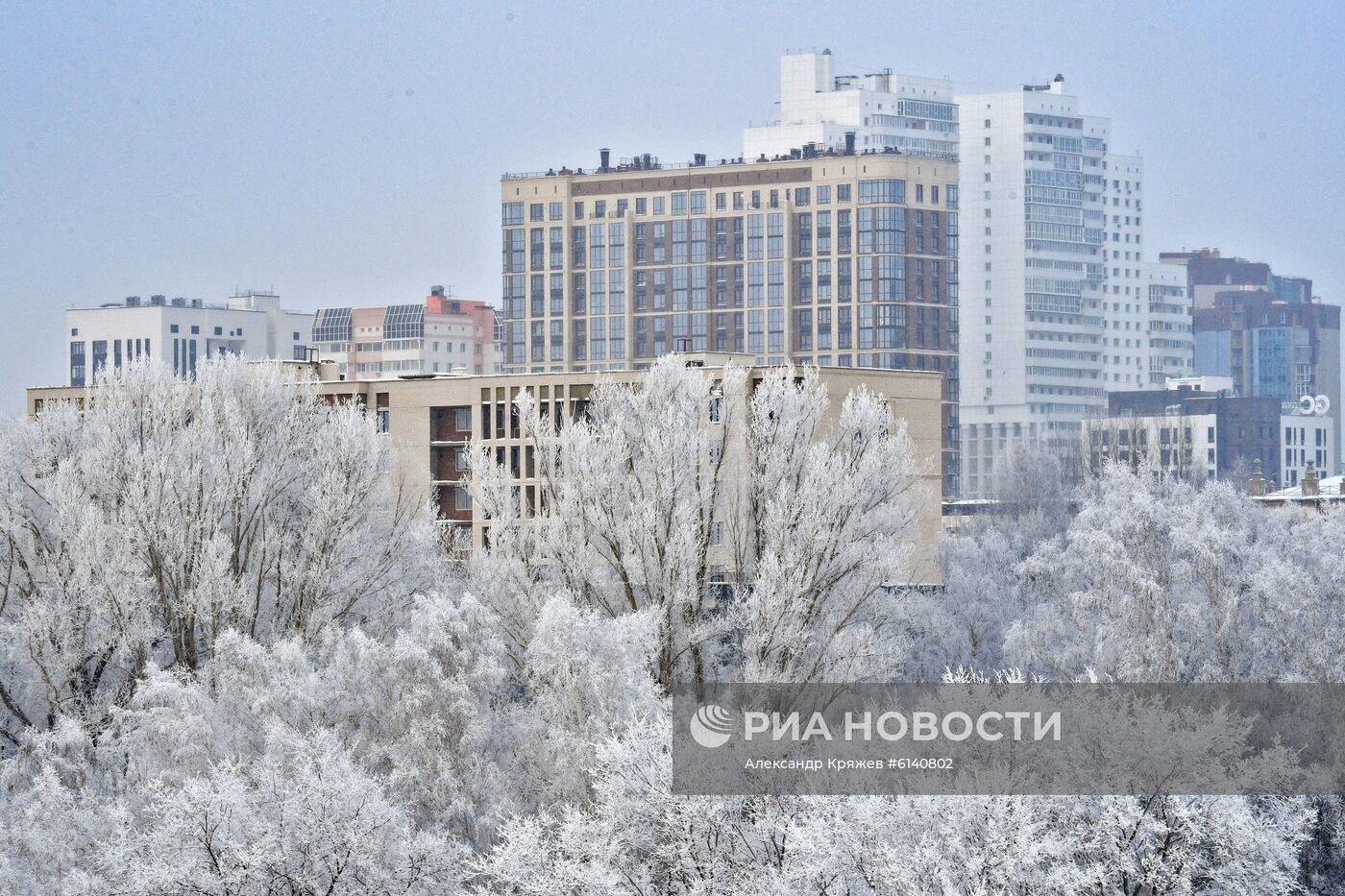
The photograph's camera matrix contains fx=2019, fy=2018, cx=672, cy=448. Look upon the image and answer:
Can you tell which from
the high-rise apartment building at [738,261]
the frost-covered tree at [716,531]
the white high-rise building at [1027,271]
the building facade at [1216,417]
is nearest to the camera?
the frost-covered tree at [716,531]

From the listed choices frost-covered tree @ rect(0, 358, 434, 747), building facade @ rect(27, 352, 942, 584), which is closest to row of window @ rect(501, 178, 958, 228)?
building facade @ rect(27, 352, 942, 584)

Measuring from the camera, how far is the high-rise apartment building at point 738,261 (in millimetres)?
116812

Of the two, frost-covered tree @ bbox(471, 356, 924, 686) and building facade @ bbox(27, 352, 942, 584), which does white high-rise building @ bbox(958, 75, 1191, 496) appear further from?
Answer: frost-covered tree @ bbox(471, 356, 924, 686)

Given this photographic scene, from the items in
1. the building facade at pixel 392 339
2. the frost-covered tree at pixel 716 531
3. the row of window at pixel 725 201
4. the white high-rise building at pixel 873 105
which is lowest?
the frost-covered tree at pixel 716 531

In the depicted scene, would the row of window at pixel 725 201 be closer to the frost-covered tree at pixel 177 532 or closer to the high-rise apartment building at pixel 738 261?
the high-rise apartment building at pixel 738 261

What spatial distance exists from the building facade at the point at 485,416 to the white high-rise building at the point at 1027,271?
105 meters

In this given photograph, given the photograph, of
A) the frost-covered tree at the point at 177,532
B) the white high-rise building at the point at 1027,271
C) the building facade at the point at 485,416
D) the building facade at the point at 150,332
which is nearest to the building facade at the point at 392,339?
the building facade at the point at 150,332

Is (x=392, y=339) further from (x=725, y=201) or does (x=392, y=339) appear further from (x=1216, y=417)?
(x=1216, y=417)

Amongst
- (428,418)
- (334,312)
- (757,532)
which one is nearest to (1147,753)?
(757,532)

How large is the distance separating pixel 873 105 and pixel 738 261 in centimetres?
4295

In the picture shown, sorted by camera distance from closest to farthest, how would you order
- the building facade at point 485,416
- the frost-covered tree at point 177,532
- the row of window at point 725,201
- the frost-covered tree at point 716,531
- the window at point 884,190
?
the frost-covered tree at point 177,532 → the frost-covered tree at point 716,531 → the building facade at point 485,416 → the window at point 884,190 → the row of window at point 725,201

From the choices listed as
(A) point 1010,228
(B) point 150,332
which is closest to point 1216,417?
(A) point 1010,228

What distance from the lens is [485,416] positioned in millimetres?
54094

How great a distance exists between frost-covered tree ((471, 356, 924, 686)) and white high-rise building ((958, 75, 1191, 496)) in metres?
118
